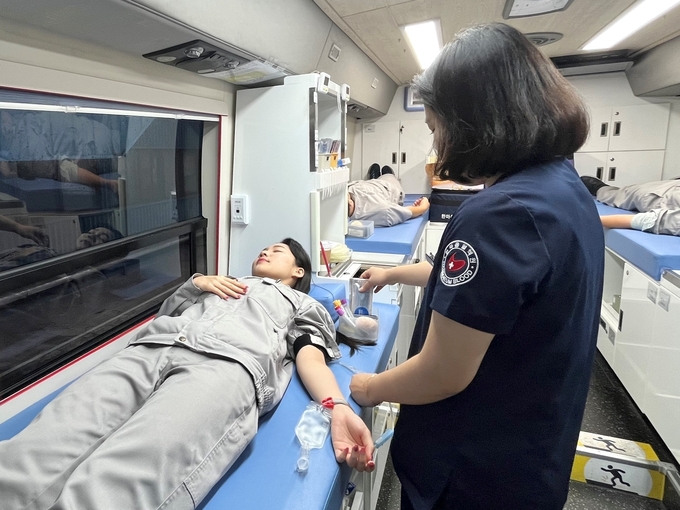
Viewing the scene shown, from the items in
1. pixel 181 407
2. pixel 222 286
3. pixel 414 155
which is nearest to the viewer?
pixel 181 407

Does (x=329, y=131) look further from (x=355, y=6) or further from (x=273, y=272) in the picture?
(x=273, y=272)

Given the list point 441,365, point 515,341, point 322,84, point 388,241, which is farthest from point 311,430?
point 388,241

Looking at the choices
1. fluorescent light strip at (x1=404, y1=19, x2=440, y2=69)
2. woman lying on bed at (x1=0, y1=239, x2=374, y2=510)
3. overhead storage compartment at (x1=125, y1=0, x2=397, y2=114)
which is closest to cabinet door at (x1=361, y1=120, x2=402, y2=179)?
fluorescent light strip at (x1=404, y1=19, x2=440, y2=69)

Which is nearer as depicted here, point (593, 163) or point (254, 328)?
point (254, 328)

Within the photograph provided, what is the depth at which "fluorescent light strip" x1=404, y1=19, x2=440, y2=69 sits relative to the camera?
2477 millimetres

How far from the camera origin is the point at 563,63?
151 inches

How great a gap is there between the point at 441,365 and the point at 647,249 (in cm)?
209

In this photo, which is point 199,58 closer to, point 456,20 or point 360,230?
point 360,230

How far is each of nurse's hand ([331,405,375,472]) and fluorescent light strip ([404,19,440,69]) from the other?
2187 mm

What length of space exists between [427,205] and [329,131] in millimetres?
1619

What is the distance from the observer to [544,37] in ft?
9.68

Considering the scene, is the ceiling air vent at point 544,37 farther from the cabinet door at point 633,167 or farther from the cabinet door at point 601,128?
the cabinet door at point 633,167

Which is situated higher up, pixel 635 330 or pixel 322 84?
pixel 322 84

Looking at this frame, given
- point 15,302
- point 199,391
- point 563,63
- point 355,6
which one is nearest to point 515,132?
point 199,391
